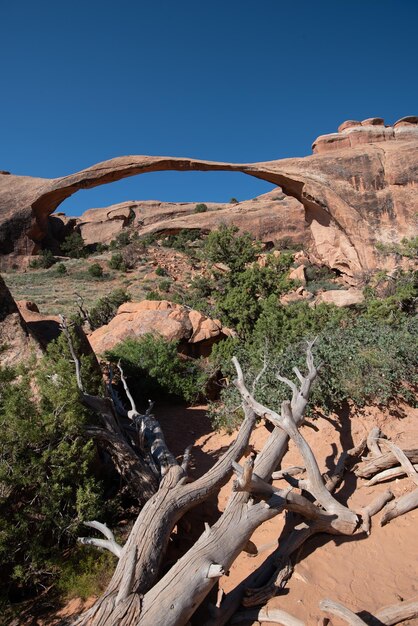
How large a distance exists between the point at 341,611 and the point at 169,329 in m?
8.14

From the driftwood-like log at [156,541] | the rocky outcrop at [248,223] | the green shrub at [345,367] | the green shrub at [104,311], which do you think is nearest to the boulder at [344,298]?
the green shrub at [345,367]

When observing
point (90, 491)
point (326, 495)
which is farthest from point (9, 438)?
point (326, 495)

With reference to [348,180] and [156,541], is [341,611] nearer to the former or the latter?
[156,541]

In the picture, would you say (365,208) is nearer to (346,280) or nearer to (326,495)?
(346,280)

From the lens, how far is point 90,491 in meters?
4.25

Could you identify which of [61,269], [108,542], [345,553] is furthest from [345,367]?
[61,269]

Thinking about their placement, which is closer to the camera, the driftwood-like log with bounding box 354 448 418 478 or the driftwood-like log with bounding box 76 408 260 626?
the driftwood-like log with bounding box 76 408 260 626

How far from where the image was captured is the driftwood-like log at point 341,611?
9.73 ft

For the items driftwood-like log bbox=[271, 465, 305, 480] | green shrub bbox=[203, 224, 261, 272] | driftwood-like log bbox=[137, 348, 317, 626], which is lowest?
driftwood-like log bbox=[271, 465, 305, 480]

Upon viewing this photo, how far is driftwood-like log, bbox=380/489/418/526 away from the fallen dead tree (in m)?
0.16

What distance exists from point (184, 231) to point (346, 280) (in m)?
15.5

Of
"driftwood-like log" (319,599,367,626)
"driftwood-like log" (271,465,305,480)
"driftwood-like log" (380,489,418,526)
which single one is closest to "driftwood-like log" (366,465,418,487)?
"driftwood-like log" (380,489,418,526)

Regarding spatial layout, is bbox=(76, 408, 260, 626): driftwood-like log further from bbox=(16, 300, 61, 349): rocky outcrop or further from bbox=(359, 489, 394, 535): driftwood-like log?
bbox=(16, 300, 61, 349): rocky outcrop

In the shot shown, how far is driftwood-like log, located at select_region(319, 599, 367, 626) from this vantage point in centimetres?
297
